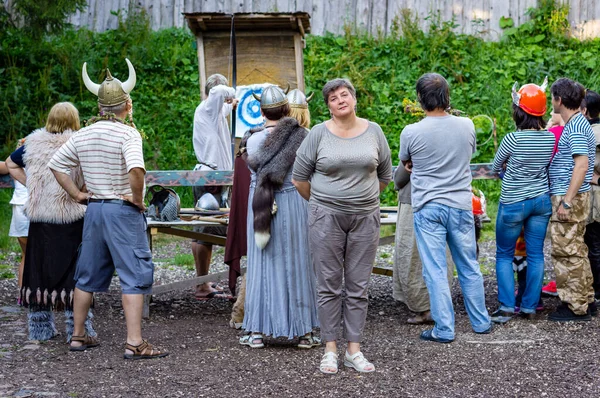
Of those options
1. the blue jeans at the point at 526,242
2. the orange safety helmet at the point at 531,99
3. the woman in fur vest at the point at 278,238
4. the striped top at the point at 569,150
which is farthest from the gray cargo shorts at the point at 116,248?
the striped top at the point at 569,150

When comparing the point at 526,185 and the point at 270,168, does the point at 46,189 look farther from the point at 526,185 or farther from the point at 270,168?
the point at 526,185

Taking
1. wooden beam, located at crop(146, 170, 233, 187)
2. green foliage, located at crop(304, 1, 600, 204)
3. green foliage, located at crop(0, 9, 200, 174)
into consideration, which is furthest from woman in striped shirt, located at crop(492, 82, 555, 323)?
green foliage, located at crop(0, 9, 200, 174)

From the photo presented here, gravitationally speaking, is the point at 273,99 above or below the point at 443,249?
above

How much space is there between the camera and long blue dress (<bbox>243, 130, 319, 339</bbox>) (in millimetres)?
5883

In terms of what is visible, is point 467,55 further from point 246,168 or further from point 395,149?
point 246,168

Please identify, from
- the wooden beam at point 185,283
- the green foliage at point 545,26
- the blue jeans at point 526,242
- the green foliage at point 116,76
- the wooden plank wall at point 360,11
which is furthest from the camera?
the wooden plank wall at point 360,11

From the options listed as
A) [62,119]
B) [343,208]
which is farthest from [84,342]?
[343,208]

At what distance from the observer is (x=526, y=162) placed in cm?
635

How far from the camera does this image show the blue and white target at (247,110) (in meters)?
11.0

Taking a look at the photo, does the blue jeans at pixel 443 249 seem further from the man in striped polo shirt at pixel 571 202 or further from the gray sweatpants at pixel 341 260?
the man in striped polo shirt at pixel 571 202

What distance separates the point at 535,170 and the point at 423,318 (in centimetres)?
148

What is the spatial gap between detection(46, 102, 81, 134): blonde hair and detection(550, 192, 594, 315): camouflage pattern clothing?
3.77 metres

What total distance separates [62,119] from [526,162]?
140 inches

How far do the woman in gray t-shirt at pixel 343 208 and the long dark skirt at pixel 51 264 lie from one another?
199 cm
